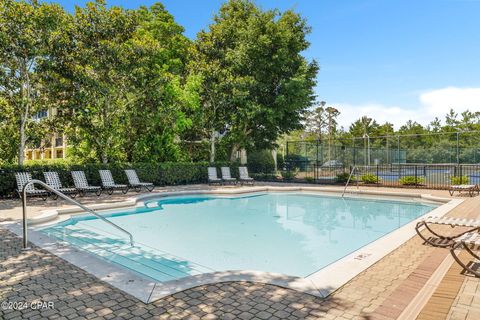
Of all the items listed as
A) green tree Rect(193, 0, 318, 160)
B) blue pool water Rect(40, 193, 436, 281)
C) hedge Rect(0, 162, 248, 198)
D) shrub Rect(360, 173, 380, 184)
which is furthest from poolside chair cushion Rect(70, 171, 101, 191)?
shrub Rect(360, 173, 380, 184)

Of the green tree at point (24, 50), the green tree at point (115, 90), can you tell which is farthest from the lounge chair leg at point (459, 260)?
the green tree at point (115, 90)

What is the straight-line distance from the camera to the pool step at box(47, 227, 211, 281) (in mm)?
5188

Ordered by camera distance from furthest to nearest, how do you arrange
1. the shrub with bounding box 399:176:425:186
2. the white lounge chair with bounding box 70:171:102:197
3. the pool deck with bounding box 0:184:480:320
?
the shrub with bounding box 399:176:425:186 → the white lounge chair with bounding box 70:171:102:197 → the pool deck with bounding box 0:184:480:320

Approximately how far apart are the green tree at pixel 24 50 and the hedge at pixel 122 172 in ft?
4.54

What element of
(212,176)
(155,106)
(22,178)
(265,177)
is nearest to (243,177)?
(212,176)

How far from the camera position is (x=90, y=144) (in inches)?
601

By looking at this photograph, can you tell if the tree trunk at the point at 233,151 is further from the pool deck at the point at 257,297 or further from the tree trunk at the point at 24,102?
the pool deck at the point at 257,297

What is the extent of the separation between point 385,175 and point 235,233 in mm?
14135

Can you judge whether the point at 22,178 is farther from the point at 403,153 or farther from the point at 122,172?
the point at 403,153

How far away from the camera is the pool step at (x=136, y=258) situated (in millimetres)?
5188

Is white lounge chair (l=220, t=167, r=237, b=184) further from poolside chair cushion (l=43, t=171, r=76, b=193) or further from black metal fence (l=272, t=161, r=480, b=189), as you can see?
poolside chair cushion (l=43, t=171, r=76, b=193)

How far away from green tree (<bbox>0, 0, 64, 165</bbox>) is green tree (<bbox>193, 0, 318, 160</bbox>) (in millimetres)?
8518

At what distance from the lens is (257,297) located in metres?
3.38

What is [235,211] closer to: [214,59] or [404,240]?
[404,240]
